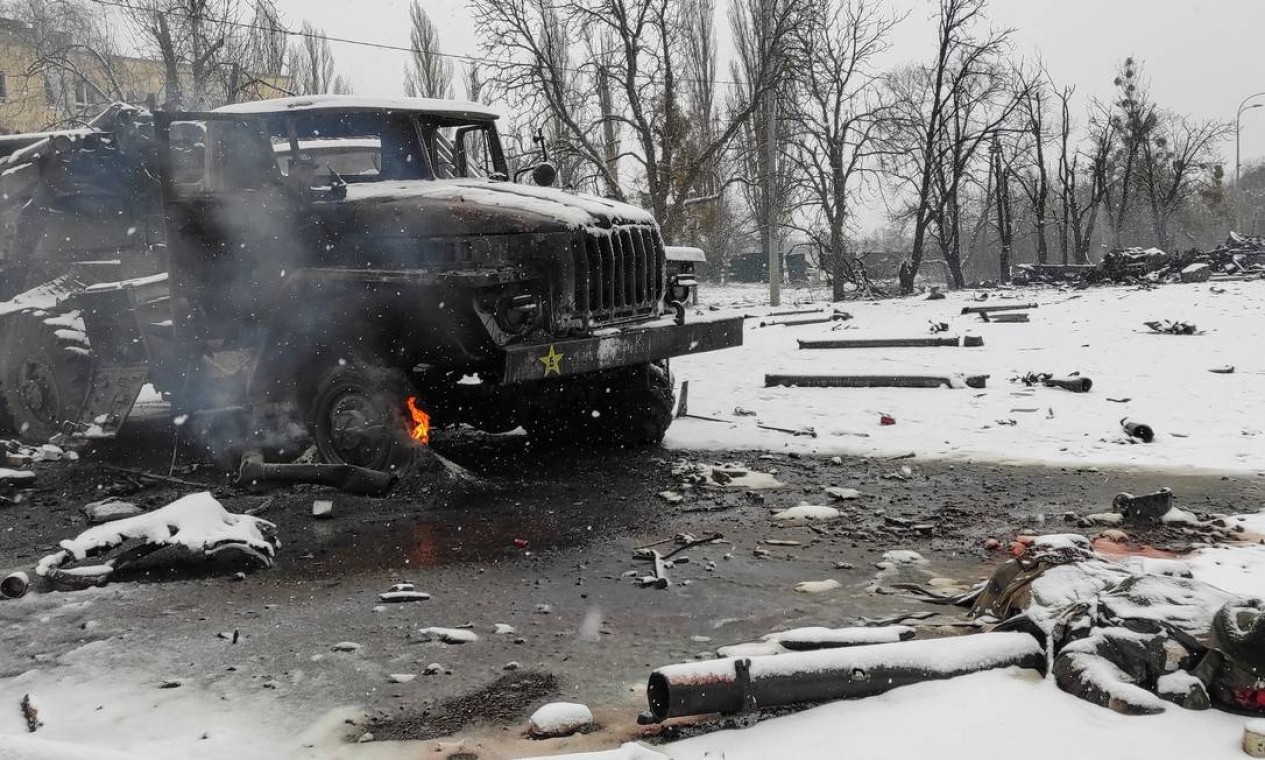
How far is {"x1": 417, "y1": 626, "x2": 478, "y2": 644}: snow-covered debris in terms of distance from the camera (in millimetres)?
3822

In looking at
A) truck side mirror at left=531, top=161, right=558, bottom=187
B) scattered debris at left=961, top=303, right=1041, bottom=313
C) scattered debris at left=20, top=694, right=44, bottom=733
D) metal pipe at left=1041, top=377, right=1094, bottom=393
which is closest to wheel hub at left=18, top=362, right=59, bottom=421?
truck side mirror at left=531, top=161, right=558, bottom=187

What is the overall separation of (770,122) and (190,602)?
21.0m

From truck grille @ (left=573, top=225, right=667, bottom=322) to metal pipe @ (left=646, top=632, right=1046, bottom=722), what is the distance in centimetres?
337

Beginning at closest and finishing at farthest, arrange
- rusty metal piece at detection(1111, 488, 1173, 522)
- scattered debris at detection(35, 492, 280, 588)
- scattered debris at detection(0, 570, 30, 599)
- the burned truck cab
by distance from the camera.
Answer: scattered debris at detection(0, 570, 30, 599), scattered debris at detection(35, 492, 280, 588), rusty metal piece at detection(1111, 488, 1173, 522), the burned truck cab

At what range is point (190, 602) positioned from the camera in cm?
442

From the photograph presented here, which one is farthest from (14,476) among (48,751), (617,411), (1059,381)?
(1059,381)

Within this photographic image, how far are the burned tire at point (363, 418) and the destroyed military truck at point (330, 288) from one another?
0.01 m

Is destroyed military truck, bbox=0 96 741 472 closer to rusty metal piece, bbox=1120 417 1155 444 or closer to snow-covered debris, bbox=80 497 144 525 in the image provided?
snow-covered debris, bbox=80 497 144 525

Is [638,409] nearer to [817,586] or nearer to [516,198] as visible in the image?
[516,198]

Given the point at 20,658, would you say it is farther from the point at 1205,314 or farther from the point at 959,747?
the point at 1205,314

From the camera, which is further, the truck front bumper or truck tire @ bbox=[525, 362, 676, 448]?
truck tire @ bbox=[525, 362, 676, 448]

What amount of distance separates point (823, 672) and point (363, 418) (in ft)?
13.3

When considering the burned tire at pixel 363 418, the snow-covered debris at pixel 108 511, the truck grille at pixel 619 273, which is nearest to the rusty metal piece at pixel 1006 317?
the truck grille at pixel 619 273

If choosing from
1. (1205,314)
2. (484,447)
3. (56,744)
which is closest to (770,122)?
(1205,314)
